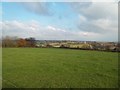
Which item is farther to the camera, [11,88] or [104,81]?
[104,81]

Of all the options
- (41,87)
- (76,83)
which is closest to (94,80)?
(76,83)

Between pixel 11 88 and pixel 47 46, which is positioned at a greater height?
pixel 47 46

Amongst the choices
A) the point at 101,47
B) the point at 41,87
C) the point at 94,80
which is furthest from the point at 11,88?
the point at 101,47

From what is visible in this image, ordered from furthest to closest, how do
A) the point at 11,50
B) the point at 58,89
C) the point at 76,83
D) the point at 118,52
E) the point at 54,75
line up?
the point at 11,50, the point at 118,52, the point at 54,75, the point at 76,83, the point at 58,89

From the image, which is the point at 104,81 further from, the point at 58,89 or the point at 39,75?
the point at 39,75

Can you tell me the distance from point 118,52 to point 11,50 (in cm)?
883

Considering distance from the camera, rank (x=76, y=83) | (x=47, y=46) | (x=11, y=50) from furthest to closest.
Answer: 1. (x=11, y=50)
2. (x=47, y=46)
3. (x=76, y=83)

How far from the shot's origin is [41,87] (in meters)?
6.04

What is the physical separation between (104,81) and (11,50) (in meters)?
11.3

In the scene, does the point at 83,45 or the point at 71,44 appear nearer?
the point at 83,45

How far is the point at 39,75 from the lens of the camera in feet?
25.5

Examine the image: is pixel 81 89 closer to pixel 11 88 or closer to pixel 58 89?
pixel 58 89

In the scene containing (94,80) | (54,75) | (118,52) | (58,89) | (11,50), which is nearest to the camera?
(58,89)

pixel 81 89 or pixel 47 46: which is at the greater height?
pixel 47 46
